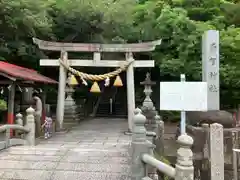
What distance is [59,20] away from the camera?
18469 millimetres

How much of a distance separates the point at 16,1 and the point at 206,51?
10013mm

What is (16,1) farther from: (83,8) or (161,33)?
(161,33)

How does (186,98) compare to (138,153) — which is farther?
(138,153)

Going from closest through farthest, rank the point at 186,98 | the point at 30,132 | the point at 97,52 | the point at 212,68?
the point at 186,98
the point at 30,132
the point at 212,68
the point at 97,52

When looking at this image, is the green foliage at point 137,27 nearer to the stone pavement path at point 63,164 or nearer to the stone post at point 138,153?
the stone pavement path at point 63,164

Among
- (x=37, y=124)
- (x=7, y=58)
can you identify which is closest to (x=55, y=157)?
(x=37, y=124)

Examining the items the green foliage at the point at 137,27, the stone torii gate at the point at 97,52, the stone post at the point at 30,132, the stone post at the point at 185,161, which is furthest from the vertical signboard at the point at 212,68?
the stone post at the point at 185,161

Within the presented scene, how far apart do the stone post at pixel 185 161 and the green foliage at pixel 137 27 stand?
1169 centimetres

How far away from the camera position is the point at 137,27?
63.1ft

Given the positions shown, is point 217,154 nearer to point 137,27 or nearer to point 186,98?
point 186,98

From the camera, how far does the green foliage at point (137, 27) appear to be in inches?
575

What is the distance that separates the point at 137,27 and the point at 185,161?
16484mm

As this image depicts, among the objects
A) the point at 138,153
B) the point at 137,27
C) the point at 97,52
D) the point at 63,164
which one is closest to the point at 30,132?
the point at 63,164

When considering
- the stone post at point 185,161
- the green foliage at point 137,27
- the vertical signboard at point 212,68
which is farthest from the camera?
the green foliage at point 137,27
